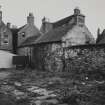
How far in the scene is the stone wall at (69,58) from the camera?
1931 centimetres

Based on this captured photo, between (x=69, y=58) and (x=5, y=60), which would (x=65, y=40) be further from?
(x=5, y=60)

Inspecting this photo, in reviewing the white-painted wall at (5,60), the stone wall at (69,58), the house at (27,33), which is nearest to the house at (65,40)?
the stone wall at (69,58)

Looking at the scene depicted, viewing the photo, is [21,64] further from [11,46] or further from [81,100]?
[81,100]

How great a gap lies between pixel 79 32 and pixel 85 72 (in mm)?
10309

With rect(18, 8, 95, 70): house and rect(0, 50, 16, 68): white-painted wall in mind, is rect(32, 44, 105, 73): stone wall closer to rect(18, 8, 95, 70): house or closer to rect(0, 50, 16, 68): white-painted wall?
rect(18, 8, 95, 70): house

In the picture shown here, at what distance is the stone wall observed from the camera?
19.3m

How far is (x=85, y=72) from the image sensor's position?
2008cm

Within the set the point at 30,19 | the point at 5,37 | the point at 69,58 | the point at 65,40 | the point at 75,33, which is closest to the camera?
the point at 69,58

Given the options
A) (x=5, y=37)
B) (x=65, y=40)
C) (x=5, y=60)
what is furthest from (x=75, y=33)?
(x=5, y=37)

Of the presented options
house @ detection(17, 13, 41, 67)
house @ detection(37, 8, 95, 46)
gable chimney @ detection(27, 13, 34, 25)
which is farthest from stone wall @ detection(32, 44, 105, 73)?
gable chimney @ detection(27, 13, 34, 25)

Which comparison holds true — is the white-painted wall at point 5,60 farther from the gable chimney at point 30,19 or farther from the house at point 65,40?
the gable chimney at point 30,19

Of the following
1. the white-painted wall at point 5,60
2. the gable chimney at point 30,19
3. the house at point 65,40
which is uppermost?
the gable chimney at point 30,19

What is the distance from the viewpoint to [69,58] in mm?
22969

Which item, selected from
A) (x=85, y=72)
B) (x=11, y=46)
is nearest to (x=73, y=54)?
(x=85, y=72)
